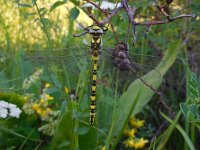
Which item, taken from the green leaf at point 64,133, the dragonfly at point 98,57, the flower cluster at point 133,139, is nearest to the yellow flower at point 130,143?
the flower cluster at point 133,139

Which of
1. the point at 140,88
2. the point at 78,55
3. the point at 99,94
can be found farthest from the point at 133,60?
the point at 99,94

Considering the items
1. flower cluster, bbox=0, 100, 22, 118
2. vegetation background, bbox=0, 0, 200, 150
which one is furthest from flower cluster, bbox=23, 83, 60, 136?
flower cluster, bbox=0, 100, 22, 118

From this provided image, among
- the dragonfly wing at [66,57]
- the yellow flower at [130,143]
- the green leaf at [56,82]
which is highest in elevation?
the dragonfly wing at [66,57]

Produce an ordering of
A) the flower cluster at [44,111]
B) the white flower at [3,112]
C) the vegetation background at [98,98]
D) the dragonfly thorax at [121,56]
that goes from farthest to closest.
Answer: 1. the flower cluster at [44,111]
2. the vegetation background at [98,98]
3. the white flower at [3,112]
4. the dragonfly thorax at [121,56]

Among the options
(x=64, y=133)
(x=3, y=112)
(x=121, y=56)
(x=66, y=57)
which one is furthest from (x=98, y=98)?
(x=121, y=56)

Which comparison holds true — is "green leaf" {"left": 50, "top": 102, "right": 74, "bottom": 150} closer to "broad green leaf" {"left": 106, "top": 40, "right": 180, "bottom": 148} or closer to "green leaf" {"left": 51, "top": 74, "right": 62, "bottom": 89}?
"green leaf" {"left": 51, "top": 74, "right": 62, "bottom": 89}

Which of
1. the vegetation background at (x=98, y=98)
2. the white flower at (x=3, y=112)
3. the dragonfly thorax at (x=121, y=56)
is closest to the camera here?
the dragonfly thorax at (x=121, y=56)

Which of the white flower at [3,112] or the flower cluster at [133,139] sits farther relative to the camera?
the flower cluster at [133,139]

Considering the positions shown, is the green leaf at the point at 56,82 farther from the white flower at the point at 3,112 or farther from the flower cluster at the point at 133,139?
the flower cluster at the point at 133,139

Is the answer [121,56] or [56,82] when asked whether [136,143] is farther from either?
[121,56]
